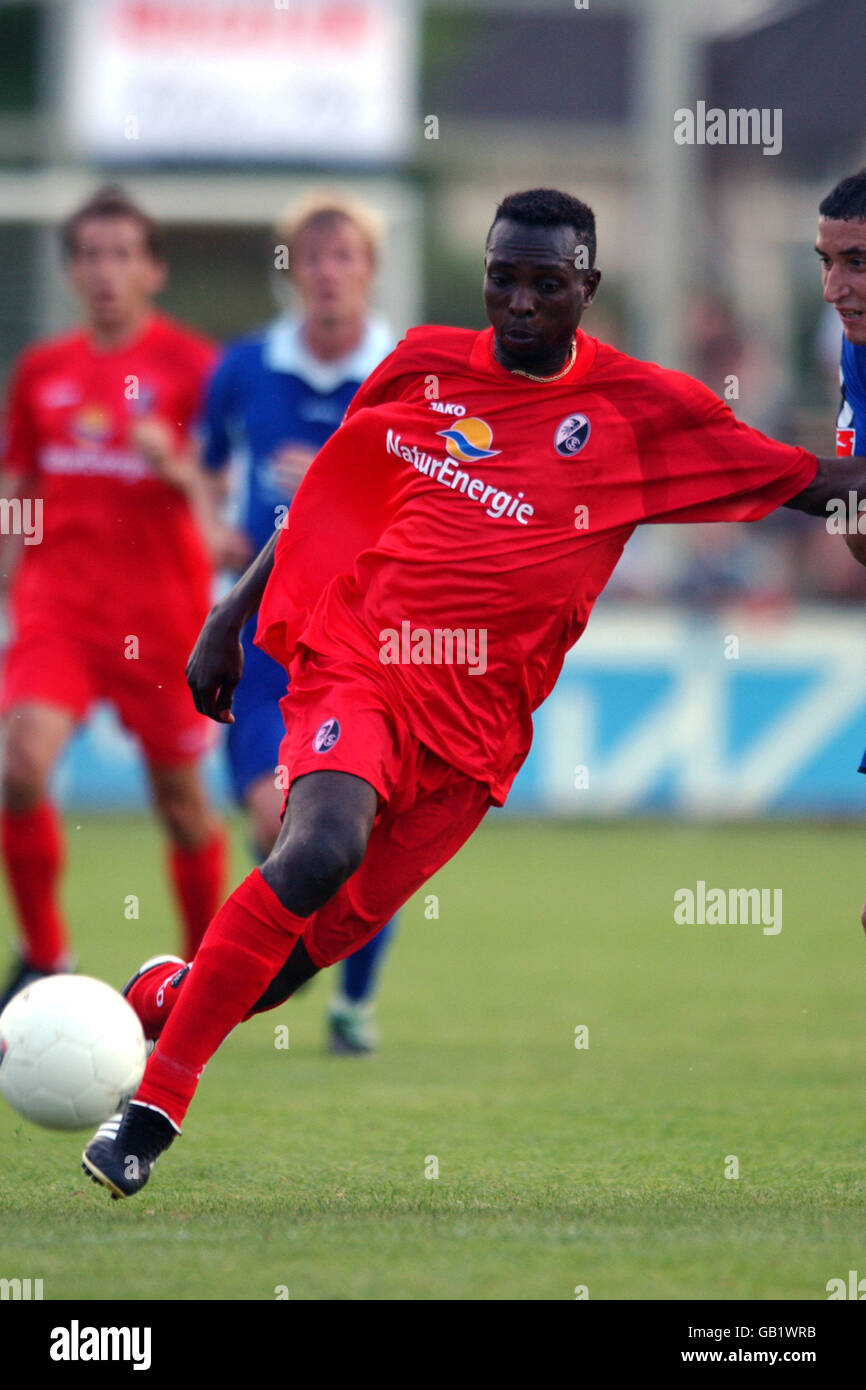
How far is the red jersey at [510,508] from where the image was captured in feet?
15.3

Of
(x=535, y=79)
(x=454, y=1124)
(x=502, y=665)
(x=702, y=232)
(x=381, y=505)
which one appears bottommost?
(x=454, y=1124)

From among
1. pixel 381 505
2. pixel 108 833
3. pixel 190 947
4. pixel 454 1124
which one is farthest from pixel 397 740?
pixel 108 833

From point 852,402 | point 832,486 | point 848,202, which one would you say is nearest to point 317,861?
point 832,486

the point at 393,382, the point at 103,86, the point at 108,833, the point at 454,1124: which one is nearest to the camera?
the point at 393,382

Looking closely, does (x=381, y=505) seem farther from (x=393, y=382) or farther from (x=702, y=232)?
(x=702, y=232)

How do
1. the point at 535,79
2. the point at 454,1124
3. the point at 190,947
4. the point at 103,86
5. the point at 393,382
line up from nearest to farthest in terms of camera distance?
the point at 393,382 < the point at 454,1124 < the point at 190,947 < the point at 103,86 < the point at 535,79

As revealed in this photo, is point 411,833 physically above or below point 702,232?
below

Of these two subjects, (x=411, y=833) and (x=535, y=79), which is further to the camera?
(x=535, y=79)

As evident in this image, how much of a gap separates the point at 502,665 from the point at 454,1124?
1.47 meters

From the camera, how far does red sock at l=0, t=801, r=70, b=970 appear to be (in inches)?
288

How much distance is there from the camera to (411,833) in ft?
15.6

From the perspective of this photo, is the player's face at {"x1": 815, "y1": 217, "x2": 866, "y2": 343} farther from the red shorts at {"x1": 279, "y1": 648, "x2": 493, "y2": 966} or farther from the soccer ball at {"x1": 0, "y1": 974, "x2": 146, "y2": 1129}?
the soccer ball at {"x1": 0, "y1": 974, "x2": 146, "y2": 1129}

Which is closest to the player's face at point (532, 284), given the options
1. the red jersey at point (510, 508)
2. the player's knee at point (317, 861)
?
the red jersey at point (510, 508)
